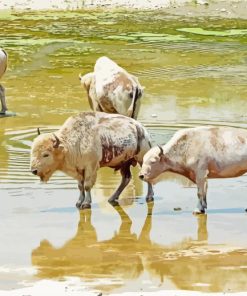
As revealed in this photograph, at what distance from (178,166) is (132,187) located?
57.9 inches

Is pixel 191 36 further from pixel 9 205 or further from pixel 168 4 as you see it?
pixel 9 205

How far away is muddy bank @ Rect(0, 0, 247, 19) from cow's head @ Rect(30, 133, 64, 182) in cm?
2278

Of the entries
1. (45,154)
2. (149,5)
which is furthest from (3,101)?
(149,5)

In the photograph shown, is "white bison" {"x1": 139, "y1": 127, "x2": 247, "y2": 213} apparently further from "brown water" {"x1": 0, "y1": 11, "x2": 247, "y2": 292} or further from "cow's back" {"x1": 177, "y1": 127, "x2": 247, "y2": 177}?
"brown water" {"x1": 0, "y1": 11, "x2": 247, "y2": 292}

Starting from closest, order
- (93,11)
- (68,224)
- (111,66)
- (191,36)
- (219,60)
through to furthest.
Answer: (68,224), (111,66), (219,60), (191,36), (93,11)

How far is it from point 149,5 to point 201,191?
24.1 metres

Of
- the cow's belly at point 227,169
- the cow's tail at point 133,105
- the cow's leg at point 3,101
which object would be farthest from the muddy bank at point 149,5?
the cow's belly at point 227,169

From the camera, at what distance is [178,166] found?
42.4ft

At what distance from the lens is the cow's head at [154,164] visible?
42.3 ft

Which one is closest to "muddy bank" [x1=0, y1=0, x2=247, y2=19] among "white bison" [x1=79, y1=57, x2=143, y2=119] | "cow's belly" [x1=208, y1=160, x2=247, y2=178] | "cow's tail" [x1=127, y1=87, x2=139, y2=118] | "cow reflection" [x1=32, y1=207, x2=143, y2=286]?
"white bison" [x1=79, y1=57, x2=143, y2=119]

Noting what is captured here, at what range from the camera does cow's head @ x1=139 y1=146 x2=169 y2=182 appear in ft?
42.3

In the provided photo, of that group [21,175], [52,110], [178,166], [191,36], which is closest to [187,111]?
[52,110]

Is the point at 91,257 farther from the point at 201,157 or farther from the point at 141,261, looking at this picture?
the point at 201,157

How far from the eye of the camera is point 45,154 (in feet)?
42.2
